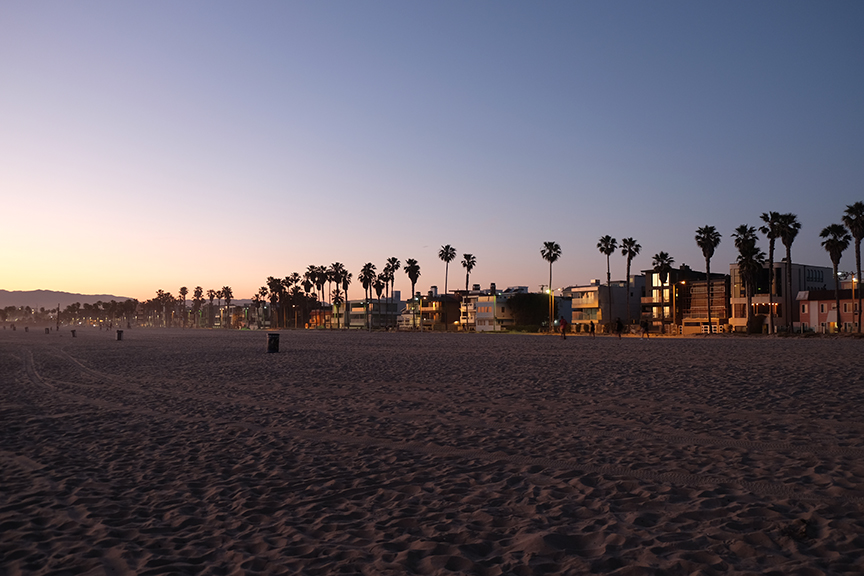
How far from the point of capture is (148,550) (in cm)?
536

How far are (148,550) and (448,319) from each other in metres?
141

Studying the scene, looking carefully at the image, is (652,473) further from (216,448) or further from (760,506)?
(216,448)

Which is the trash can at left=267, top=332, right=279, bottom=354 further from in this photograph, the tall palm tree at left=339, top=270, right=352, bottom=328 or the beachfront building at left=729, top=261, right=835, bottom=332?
the tall palm tree at left=339, top=270, right=352, bottom=328

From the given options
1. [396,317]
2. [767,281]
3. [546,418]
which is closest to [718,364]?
[546,418]

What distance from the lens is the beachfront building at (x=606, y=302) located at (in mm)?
110750

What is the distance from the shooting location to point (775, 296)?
283 feet

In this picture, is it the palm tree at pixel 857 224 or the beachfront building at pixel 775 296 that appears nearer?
the palm tree at pixel 857 224

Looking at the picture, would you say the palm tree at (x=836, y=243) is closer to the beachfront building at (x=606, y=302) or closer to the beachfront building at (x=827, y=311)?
the beachfront building at (x=827, y=311)

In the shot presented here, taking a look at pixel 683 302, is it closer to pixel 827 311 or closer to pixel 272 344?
pixel 827 311

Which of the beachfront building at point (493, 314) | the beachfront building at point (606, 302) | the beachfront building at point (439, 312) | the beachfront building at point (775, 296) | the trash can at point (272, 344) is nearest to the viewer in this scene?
the trash can at point (272, 344)

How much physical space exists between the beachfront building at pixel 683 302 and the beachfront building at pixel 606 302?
538 centimetres

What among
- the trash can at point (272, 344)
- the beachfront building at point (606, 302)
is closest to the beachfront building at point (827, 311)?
the beachfront building at point (606, 302)

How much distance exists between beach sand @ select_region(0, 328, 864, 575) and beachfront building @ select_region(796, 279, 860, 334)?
6884 cm

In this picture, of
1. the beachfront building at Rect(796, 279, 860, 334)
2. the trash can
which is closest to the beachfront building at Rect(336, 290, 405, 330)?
the beachfront building at Rect(796, 279, 860, 334)
